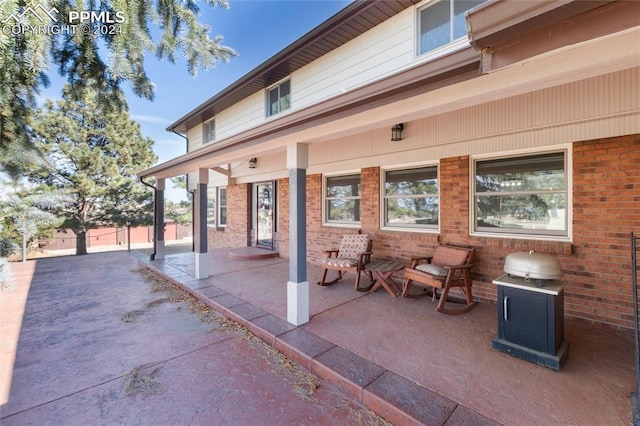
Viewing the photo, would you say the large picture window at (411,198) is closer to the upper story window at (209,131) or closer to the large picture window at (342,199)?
the large picture window at (342,199)

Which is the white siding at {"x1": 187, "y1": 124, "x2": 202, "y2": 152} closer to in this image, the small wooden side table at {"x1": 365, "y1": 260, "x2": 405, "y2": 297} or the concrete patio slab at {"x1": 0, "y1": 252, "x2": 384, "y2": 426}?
the concrete patio slab at {"x1": 0, "y1": 252, "x2": 384, "y2": 426}

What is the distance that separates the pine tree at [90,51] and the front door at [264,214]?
546 cm

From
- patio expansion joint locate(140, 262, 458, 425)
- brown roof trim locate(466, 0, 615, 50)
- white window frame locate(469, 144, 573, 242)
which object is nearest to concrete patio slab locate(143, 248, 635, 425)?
patio expansion joint locate(140, 262, 458, 425)

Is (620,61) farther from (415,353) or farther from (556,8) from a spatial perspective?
(415,353)

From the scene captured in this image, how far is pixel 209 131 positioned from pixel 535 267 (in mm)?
10896

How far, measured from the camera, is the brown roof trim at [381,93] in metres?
2.00

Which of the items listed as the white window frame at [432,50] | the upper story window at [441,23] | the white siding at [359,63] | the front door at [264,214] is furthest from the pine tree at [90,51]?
the front door at [264,214]

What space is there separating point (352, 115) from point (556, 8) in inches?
67.7

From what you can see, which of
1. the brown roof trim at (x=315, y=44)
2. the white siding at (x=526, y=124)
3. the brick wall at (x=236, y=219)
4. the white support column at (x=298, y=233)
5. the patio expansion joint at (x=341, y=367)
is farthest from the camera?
the brick wall at (x=236, y=219)

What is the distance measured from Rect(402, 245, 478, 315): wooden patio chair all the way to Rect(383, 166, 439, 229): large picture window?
0.79 m

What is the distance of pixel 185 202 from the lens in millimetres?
26172

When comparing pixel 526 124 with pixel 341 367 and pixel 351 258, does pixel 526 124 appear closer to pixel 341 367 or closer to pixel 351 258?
pixel 351 258

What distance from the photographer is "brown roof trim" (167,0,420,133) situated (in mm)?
5102

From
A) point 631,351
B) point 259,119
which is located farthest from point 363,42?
point 631,351
